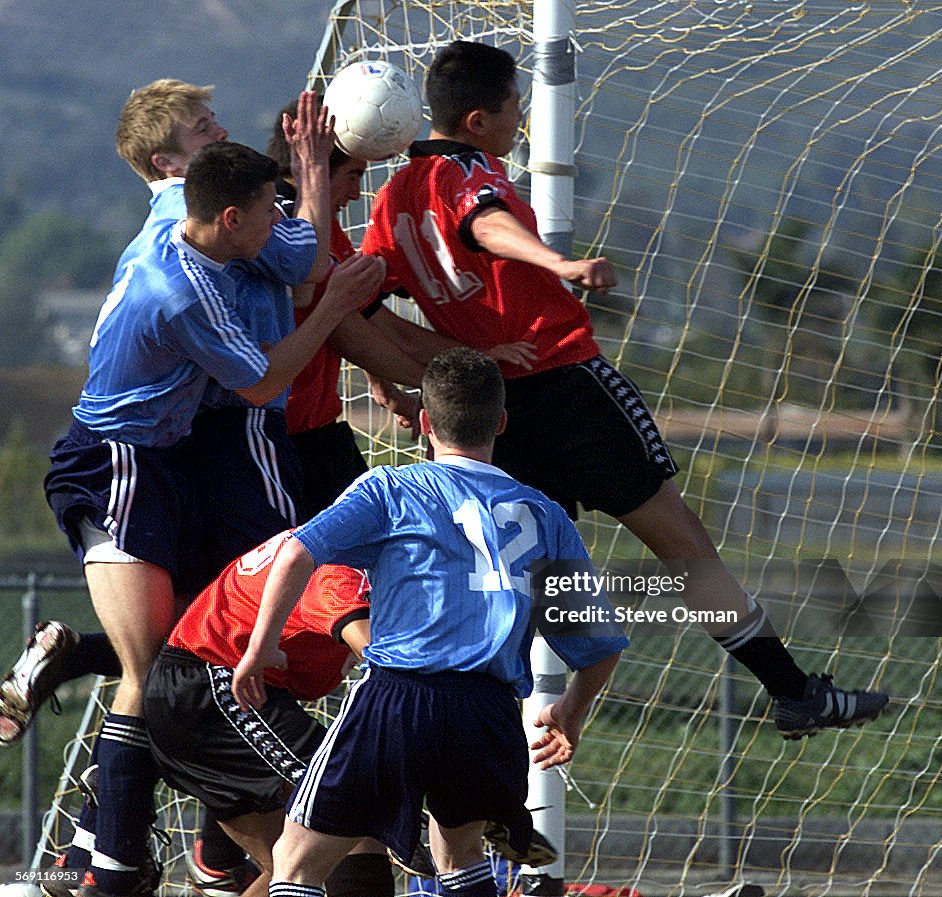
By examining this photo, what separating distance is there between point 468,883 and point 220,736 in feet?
2.46

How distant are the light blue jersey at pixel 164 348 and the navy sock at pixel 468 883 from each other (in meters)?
1.41

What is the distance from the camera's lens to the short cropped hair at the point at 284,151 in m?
4.67

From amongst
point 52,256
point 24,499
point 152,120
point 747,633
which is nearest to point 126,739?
point 152,120

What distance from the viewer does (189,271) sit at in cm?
420

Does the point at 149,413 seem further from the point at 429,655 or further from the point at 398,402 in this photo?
the point at 429,655

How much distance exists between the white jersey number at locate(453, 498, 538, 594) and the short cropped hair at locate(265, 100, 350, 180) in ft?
4.69

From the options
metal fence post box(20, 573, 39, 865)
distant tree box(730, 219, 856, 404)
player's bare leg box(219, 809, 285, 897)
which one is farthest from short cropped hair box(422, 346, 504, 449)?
metal fence post box(20, 573, 39, 865)

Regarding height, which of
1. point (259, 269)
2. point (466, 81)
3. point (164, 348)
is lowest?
point (164, 348)

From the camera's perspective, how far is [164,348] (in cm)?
425

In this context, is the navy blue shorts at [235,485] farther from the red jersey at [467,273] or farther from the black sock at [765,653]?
the black sock at [765,653]

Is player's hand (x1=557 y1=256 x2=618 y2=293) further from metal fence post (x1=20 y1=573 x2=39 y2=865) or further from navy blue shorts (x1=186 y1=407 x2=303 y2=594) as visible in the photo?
metal fence post (x1=20 y1=573 x2=39 y2=865)

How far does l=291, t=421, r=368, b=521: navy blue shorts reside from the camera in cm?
487

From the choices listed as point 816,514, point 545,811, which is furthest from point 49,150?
point 545,811

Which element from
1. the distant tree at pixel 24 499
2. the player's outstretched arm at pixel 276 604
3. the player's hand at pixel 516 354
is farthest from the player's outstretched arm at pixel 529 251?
the distant tree at pixel 24 499
